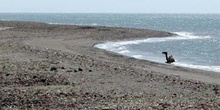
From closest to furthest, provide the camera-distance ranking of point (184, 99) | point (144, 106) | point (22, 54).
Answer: point (144, 106) → point (184, 99) → point (22, 54)

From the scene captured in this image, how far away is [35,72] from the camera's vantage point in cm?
1872

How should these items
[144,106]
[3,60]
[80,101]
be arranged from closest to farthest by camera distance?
[144,106]
[80,101]
[3,60]

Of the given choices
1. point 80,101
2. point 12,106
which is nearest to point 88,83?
point 80,101

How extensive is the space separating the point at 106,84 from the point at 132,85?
963mm

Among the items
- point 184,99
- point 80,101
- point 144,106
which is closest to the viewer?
point 144,106

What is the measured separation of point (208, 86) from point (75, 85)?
17.3 feet

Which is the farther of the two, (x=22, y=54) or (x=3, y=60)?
(x=22, y=54)

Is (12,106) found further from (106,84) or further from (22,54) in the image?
(22,54)

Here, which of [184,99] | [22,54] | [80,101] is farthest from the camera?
[22,54]

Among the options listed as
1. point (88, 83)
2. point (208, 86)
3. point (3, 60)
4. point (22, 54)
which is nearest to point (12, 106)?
point (88, 83)

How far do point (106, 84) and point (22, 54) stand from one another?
34.5ft

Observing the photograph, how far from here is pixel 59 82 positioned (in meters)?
17.0

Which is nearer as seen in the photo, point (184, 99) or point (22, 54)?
point (184, 99)

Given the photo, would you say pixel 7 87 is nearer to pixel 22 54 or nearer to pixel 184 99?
pixel 184 99
